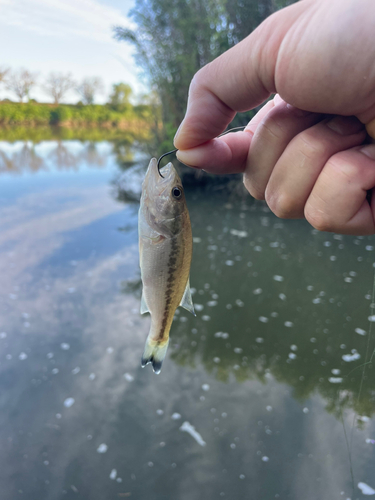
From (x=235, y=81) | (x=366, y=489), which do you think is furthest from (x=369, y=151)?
(x=366, y=489)

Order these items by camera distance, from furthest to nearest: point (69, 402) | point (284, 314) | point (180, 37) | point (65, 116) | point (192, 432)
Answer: point (65, 116)
point (180, 37)
point (284, 314)
point (69, 402)
point (192, 432)

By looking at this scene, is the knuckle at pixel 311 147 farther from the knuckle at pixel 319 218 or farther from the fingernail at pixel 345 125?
the knuckle at pixel 319 218

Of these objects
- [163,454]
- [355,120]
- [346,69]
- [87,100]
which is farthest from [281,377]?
[87,100]

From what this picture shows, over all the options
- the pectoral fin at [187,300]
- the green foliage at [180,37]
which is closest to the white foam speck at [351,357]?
the pectoral fin at [187,300]

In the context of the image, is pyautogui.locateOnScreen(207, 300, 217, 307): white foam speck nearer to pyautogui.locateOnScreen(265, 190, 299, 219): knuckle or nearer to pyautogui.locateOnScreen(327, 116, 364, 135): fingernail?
pyautogui.locateOnScreen(265, 190, 299, 219): knuckle

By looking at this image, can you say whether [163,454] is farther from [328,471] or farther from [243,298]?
[243,298]

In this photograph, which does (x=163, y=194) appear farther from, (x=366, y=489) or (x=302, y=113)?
(x=366, y=489)
